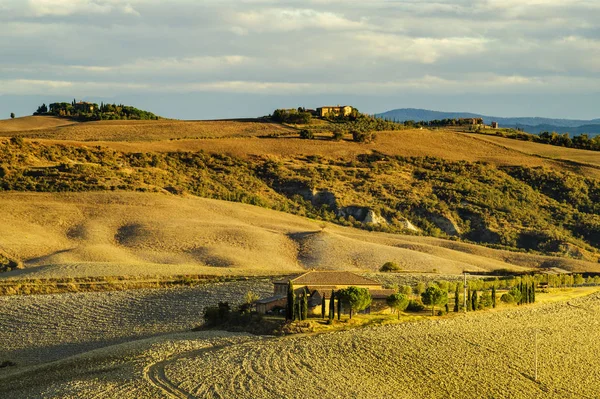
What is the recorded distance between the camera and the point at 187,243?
87938mm

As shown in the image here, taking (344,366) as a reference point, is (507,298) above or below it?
below

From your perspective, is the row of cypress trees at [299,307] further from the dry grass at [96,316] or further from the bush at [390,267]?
the bush at [390,267]

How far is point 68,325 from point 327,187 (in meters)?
58.8

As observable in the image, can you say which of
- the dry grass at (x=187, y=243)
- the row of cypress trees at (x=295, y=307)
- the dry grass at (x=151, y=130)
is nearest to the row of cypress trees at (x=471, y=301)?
the row of cypress trees at (x=295, y=307)

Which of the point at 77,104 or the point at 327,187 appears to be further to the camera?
the point at 77,104

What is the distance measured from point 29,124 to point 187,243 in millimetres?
65613

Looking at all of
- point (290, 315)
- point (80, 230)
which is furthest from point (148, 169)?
point (290, 315)

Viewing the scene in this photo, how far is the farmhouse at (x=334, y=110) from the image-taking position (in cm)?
15862

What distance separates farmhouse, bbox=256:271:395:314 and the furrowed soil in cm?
452

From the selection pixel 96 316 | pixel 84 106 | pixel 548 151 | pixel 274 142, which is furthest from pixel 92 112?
pixel 96 316

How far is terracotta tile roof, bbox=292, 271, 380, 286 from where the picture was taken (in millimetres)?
61094

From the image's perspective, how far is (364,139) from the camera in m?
138

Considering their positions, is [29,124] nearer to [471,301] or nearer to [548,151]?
[548,151]

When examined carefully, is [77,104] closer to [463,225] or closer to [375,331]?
[463,225]
